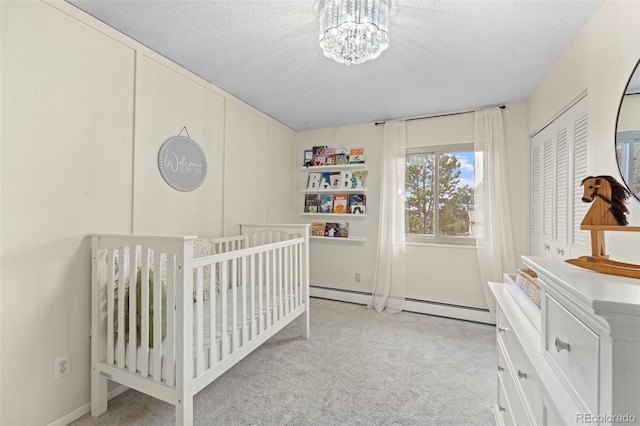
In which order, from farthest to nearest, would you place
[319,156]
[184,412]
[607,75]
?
[319,156], [607,75], [184,412]

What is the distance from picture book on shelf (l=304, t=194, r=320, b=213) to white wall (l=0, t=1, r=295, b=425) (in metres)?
1.84

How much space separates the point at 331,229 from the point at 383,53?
2185 millimetres

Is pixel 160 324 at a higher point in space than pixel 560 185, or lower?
lower

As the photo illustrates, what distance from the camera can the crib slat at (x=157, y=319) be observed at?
136 cm

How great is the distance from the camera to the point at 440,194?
10.4ft

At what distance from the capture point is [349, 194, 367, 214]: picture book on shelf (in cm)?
344

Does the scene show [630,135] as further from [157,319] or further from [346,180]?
[346,180]

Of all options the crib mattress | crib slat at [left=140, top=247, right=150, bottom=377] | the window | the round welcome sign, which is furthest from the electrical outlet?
the window

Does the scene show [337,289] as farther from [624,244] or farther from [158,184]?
[624,244]

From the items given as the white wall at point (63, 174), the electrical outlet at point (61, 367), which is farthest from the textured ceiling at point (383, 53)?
the electrical outlet at point (61, 367)

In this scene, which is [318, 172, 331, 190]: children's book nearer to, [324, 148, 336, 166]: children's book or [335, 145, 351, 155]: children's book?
[324, 148, 336, 166]: children's book

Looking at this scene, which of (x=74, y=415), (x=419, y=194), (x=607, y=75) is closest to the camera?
(x=607, y=75)

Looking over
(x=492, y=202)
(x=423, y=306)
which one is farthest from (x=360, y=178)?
(x=423, y=306)

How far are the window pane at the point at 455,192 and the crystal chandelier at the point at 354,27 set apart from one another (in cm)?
202
